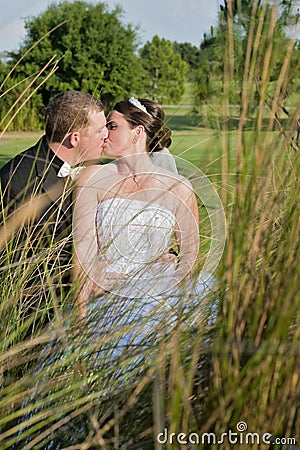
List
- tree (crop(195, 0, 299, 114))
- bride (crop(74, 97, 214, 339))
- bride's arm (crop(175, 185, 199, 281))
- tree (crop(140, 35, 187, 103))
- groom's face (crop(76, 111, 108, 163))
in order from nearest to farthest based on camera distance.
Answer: tree (crop(195, 0, 299, 114))
bride (crop(74, 97, 214, 339))
bride's arm (crop(175, 185, 199, 281))
groom's face (crop(76, 111, 108, 163))
tree (crop(140, 35, 187, 103))

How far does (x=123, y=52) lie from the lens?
83.6 ft

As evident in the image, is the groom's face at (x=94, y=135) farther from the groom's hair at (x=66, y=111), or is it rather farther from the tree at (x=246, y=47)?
the tree at (x=246, y=47)

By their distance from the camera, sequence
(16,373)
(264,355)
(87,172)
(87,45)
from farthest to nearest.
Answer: (87,45) → (87,172) → (16,373) → (264,355)

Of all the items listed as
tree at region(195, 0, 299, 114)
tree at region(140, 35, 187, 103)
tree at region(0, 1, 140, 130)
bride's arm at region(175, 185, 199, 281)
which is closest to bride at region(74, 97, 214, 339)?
bride's arm at region(175, 185, 199, 281)

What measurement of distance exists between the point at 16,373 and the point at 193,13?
3.13ft

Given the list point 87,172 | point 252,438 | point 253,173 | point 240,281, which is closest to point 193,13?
point 253,173

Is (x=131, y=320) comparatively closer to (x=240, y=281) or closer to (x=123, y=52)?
(x=240, y=281)

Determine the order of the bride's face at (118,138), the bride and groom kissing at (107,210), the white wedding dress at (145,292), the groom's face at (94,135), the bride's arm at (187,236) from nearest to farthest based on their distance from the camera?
the white wedding dress at (145,292)
the bride and groom kissing at (107,210)
the bride's arm at (187,236)
the groom's face at (94,135)
the bride's face at (118,138)

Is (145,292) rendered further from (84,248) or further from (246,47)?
(246,47)

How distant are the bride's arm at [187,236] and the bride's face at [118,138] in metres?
0.75

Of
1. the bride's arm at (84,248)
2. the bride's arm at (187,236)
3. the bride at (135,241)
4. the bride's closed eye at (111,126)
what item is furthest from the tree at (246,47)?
the bride's closed eye at (111,126)

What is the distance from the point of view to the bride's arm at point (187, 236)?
223 cm

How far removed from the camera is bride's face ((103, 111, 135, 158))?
12.8 feet

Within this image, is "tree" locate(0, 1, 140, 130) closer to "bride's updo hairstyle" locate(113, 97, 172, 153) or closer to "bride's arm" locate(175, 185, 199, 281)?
"bride's updo hairstyle" locate(113, 97, 172, 153)
